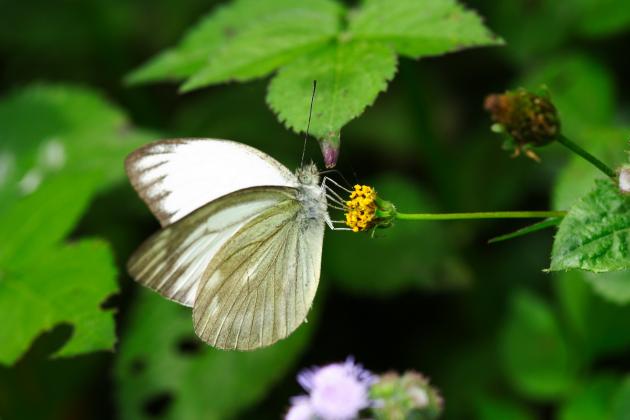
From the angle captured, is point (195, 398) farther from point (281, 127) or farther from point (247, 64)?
point (281, 127)

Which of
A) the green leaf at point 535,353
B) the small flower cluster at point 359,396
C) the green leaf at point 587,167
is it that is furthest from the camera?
the green leaf at point 535,353

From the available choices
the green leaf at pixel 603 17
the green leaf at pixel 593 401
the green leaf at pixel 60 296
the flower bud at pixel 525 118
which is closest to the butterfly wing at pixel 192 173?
the green leaf at pixel 60 296

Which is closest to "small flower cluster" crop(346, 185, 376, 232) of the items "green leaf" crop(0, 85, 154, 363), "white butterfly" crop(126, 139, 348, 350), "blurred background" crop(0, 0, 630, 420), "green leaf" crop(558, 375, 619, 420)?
"white butterfly" crop(126, 139, 348, 350)

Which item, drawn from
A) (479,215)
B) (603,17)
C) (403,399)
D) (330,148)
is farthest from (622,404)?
(603,17)

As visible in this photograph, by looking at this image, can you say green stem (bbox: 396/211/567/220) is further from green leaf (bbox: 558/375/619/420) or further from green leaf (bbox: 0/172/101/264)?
green leaf (bbox: 0/172/101/264)

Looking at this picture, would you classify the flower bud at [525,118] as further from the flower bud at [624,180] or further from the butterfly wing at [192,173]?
the butterfly wing at [192,173]

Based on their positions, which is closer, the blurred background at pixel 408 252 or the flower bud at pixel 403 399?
the flower bud at pixel 403 399

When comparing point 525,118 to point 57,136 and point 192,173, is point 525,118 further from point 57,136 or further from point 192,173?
point 57,136
